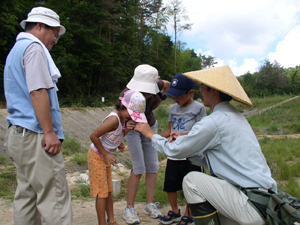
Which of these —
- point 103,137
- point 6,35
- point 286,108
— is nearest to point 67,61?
point 6,35

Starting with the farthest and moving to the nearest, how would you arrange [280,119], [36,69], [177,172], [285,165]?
[280,119]
[285,165]
[177,172]
[36,69]

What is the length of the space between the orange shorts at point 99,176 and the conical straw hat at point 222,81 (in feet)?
4.10

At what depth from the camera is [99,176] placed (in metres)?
2.50

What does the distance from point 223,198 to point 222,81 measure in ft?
3.01

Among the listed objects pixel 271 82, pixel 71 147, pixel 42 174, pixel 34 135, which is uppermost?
pixel 271 82

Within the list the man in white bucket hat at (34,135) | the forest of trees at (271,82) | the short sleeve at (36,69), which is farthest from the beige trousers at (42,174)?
the forest of trees at (271,82)

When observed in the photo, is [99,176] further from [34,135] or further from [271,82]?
[271,82]

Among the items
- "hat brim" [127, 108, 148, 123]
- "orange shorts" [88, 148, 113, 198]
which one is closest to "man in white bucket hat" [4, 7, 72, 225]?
"orange shorts" [88, 148, 113, 198]

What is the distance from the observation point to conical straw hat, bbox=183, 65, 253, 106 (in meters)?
1.98

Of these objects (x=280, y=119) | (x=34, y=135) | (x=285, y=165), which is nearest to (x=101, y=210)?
(x=34, y=135)

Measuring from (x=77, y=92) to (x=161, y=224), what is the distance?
20.4m

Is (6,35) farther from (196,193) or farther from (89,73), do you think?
(196,193)

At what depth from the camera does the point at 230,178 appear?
194cm

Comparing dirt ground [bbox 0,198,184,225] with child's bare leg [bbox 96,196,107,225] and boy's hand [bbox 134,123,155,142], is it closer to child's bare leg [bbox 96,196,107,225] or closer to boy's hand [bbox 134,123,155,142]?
child's bare leg [bbox 96,196,107,225]
